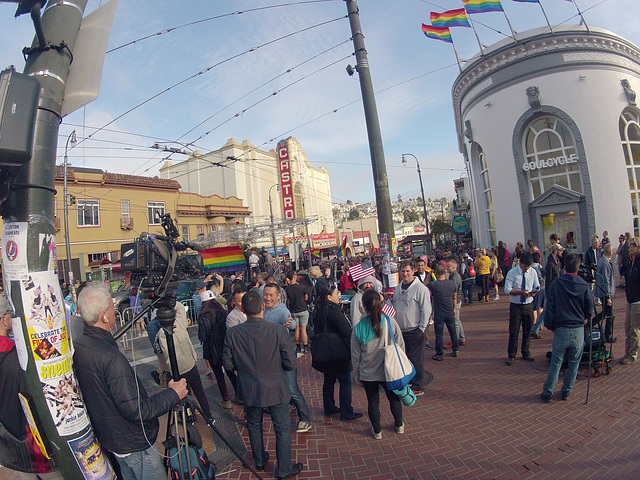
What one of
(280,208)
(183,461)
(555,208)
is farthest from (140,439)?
(280,208)

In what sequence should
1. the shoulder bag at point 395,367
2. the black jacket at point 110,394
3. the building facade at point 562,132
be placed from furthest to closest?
the building facade at point 562,132, the shoulder bag at point 395,367, the black jacket at point 110,394

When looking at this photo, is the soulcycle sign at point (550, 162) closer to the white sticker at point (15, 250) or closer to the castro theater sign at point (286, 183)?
the white sticker at point (15, 250)

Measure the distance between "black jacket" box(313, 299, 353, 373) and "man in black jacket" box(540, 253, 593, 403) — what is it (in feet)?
8.06

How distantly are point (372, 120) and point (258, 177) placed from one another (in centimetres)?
3375

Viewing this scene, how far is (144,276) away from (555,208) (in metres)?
16.8

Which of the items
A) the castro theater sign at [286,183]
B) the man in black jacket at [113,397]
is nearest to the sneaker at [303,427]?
the man in black jacket at [113,397]

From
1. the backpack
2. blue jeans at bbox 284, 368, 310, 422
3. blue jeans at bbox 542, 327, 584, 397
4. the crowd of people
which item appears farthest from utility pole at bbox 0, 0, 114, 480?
blue jeans at bbox 542, 327, 584, 397

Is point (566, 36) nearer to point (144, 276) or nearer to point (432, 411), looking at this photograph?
point (432, 411)

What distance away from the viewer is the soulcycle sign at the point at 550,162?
48.5 feet

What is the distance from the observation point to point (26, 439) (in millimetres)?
2383

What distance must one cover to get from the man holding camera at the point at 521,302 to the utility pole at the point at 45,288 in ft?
18.4

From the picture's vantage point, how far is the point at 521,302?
18.8 ft

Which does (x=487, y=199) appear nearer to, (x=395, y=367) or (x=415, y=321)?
(x=415, y=321)

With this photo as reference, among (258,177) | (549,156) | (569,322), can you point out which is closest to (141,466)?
(569,322)
